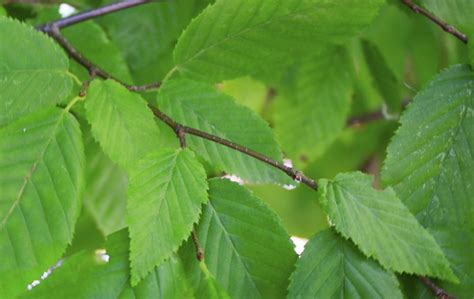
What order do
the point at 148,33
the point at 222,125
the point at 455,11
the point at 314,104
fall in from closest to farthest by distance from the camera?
1. the point at 222,125
2. the point at 455,11
3. the point at 148,33
4. the point at 314,104

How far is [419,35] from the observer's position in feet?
4.52

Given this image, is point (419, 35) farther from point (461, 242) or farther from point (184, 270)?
point (184, 270)

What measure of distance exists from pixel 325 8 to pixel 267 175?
0.18 m

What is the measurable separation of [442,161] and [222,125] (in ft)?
0.78

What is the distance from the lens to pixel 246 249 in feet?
2.19

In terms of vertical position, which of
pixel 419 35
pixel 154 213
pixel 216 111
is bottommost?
pixel 154 213

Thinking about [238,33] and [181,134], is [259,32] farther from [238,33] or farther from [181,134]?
[181,134]

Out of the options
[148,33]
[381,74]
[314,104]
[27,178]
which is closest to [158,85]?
[27,178]

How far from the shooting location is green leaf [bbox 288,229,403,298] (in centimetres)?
66

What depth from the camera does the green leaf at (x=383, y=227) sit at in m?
0.66

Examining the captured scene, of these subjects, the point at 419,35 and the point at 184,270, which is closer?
the point at 184,270

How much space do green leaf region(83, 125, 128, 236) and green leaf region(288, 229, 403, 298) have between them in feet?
1.81

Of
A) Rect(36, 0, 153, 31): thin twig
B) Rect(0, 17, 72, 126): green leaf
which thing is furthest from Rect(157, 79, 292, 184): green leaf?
Rect(36, 0, 153, 31): thin twig

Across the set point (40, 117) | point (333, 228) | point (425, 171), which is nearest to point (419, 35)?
point (425, 171)
